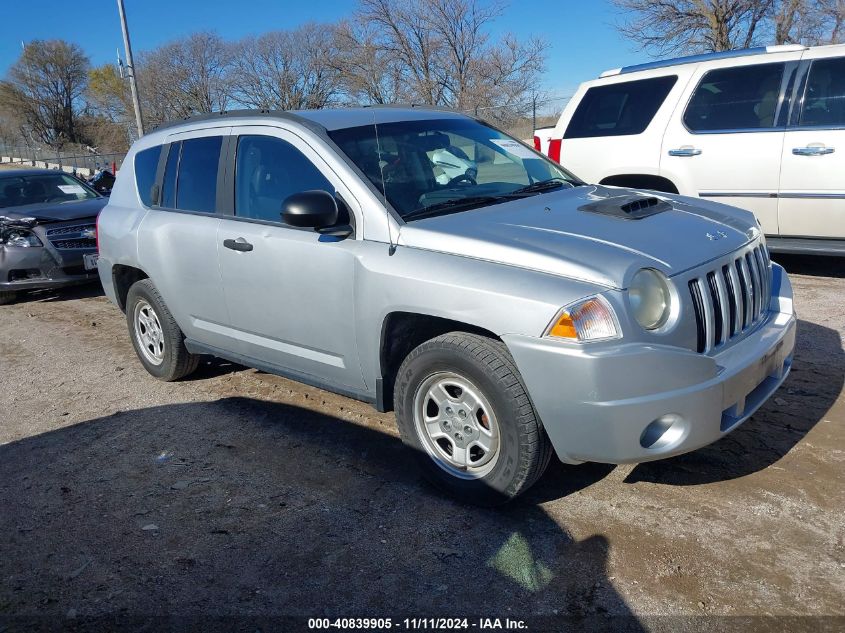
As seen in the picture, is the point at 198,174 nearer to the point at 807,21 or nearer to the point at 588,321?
the point at 588,321

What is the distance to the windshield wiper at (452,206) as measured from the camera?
3631 millimetres

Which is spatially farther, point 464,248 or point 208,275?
point 208,275

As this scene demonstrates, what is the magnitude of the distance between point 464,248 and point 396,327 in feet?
1.84

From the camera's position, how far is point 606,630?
8.46 feet

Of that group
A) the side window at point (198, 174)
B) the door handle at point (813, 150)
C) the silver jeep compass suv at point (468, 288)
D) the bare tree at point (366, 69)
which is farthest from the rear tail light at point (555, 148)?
the bare tree at point (366, 69)

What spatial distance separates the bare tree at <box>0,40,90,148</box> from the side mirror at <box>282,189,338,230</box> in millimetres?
68689

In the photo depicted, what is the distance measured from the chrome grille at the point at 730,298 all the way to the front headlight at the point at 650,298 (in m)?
0.14

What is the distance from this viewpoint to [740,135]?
21.8 feet

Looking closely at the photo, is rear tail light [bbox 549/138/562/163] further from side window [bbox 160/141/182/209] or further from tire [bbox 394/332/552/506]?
tire [bbox 394/332/552/506]

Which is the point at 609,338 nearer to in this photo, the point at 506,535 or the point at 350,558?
the point at 506,535

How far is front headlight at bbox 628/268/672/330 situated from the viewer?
293 centimetres

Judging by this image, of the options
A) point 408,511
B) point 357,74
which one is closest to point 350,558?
point 408,511

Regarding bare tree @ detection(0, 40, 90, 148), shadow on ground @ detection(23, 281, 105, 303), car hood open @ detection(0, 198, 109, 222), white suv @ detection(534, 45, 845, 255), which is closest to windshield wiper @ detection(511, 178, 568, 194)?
white suv @ detection(534, 45, 845, 255)

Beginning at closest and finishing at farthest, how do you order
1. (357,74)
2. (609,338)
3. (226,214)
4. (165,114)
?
(609,338) → (226,214) → (357,74) → (165,114)
